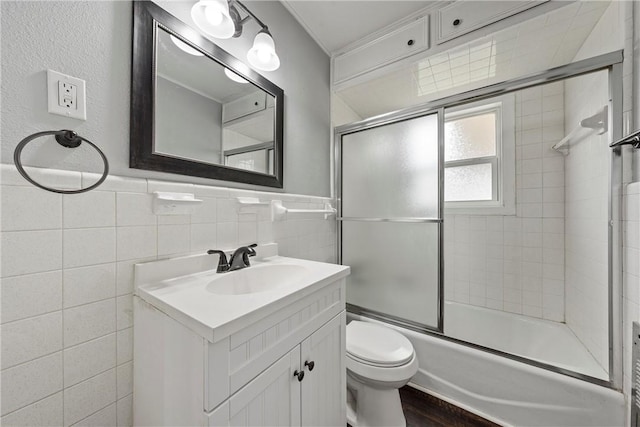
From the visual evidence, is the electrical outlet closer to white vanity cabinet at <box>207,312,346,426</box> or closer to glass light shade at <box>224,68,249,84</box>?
glass light shade at <box>224,68,249,84</box>

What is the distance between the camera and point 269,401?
0.66 m

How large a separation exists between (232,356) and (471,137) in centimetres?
248

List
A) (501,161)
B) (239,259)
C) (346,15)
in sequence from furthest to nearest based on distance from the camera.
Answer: (501,161) < (346,15) < (239,259)

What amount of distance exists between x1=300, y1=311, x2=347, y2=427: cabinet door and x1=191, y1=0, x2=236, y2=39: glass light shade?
1.26 meters

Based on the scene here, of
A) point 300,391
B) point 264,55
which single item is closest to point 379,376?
point 300,391

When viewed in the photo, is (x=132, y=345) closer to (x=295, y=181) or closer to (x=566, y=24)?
(x=295, y=181)

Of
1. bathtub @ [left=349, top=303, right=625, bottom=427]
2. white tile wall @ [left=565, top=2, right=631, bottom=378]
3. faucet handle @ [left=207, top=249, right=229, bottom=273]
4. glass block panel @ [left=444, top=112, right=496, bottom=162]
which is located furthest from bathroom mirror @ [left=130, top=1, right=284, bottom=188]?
white tile wall @ [left=565, top=2, right=631, bottom=378]

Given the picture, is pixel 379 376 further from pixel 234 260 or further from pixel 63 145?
pixel 63 145

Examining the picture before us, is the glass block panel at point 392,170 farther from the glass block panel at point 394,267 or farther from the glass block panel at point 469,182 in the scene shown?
the glass block panel at point 469,182

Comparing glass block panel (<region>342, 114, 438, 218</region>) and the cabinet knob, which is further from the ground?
glass block panel (<region>342, 114, 438, 218</region>)

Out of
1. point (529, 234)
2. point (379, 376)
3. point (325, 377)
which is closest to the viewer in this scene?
point (325, 377)

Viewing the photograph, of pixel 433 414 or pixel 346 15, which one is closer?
pixel 433 414

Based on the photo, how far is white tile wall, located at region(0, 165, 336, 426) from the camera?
0.58 metres

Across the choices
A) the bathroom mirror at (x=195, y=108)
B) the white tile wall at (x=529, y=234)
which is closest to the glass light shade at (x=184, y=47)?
the bathroom mirror at (x=195, y=108)
